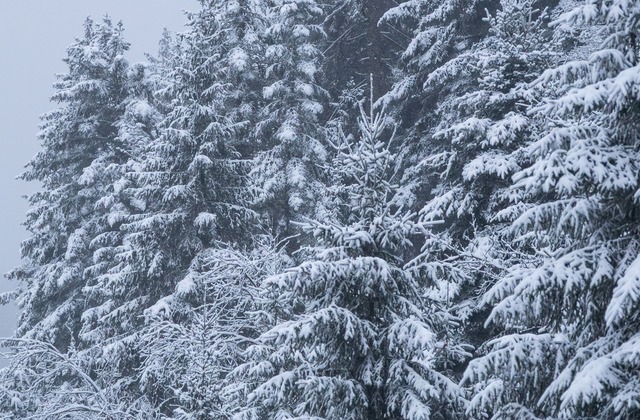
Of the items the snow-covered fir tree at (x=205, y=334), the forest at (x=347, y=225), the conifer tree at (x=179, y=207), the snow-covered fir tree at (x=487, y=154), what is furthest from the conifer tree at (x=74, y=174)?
the snow-covered fir tree at (x=487, y=154)

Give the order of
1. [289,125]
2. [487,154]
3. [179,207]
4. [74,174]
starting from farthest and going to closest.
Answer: [74,174]
[289,125]
[179,207]
[487,154]

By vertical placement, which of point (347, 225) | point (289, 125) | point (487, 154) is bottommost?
point (487, 154)

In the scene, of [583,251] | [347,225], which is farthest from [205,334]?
[583,251]

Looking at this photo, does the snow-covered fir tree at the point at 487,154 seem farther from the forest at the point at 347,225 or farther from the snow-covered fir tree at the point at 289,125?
the snow-covered fir tree at the point at 289,125

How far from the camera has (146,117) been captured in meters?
22.2

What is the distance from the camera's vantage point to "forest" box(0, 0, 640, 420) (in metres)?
6.75

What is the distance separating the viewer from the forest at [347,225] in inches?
266

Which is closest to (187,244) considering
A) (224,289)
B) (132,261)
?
(132,261)

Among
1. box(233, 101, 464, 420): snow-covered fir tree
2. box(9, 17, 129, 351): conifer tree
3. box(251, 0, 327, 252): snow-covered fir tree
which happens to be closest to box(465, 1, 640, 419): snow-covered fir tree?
box(233, 101, 464, 420): snow-covered fir tree

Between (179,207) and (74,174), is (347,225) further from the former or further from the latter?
(74,174)

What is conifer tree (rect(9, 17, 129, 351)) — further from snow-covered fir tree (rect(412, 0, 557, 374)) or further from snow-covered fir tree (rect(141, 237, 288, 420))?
snow-covered fir tree (rect(412, 0, 557, 374))

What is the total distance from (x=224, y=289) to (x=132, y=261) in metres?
5.27

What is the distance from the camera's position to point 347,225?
923 cm

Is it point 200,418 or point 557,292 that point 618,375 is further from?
point 200,418
